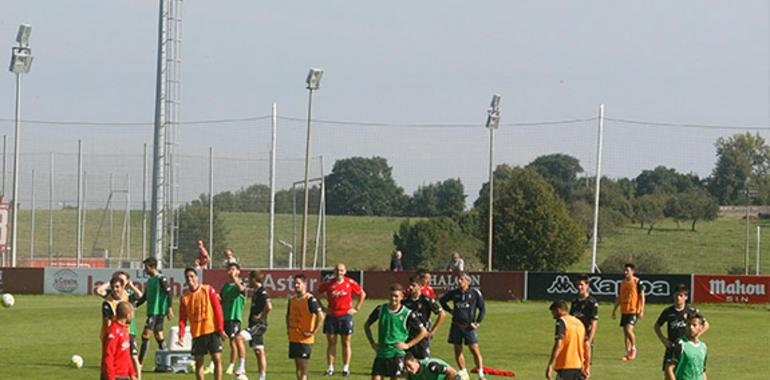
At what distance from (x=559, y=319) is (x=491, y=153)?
41.5m

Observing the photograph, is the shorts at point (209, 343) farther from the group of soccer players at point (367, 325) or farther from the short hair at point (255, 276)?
the short hair at point (255, 276)

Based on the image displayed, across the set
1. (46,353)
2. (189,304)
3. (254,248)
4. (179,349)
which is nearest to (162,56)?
(46,353)

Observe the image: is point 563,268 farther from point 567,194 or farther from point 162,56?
point 162,56

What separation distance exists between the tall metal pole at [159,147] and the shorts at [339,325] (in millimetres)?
10695

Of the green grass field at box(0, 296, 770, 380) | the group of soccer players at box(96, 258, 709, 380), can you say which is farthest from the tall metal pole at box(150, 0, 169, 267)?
the group of soccer players at box(96, 258, 709, 380)

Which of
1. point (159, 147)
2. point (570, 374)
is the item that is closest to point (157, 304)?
point (570, 374)

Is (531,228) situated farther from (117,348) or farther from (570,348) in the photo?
(117,348)

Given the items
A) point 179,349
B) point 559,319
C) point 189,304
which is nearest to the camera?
point 559,319

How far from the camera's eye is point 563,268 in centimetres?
8394

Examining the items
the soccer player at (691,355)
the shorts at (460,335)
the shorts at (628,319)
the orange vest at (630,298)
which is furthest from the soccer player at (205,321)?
the orange vest at (630,298)

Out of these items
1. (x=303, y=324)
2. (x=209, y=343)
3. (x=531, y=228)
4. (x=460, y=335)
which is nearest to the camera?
(x=209, y=343)

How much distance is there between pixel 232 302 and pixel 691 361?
338 inches

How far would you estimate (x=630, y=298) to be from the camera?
988 inches

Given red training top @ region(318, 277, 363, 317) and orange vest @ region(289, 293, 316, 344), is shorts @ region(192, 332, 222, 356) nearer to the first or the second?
orange vest @ region(289, 293, 316, 344)
